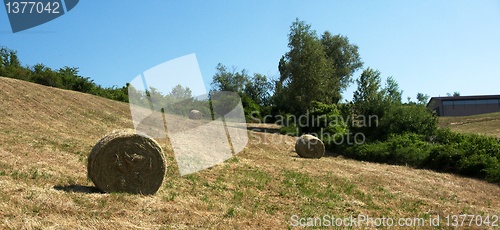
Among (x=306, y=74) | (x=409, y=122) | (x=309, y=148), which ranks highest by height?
(x=306, y=74)

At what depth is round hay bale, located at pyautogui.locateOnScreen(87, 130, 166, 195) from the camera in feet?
30.7

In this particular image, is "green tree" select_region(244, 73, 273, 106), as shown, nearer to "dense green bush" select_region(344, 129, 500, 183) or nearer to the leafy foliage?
the leafy foliage

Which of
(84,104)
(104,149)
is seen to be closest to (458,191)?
(104,149)

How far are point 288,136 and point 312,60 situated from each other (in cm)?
1079

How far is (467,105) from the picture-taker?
69938 mm

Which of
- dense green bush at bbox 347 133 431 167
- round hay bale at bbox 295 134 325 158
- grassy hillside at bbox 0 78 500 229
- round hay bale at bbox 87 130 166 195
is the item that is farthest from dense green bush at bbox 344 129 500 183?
round hay bale at bbox 87 130 166 195

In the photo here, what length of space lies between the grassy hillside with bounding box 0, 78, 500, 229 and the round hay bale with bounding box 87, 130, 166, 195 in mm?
368

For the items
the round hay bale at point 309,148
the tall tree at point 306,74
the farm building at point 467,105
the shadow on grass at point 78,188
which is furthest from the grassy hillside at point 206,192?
the farm building at point 467,105

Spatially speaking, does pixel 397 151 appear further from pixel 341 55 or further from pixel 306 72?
pixel 341 55

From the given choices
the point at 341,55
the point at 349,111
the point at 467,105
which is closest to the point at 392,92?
the point at 349,111

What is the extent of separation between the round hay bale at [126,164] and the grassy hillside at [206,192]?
368 millimetres

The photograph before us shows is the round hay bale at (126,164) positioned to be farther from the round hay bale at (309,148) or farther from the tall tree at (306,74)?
the tall tree at (306,74)

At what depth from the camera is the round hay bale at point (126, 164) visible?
9367 mm

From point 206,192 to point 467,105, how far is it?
225 ft
